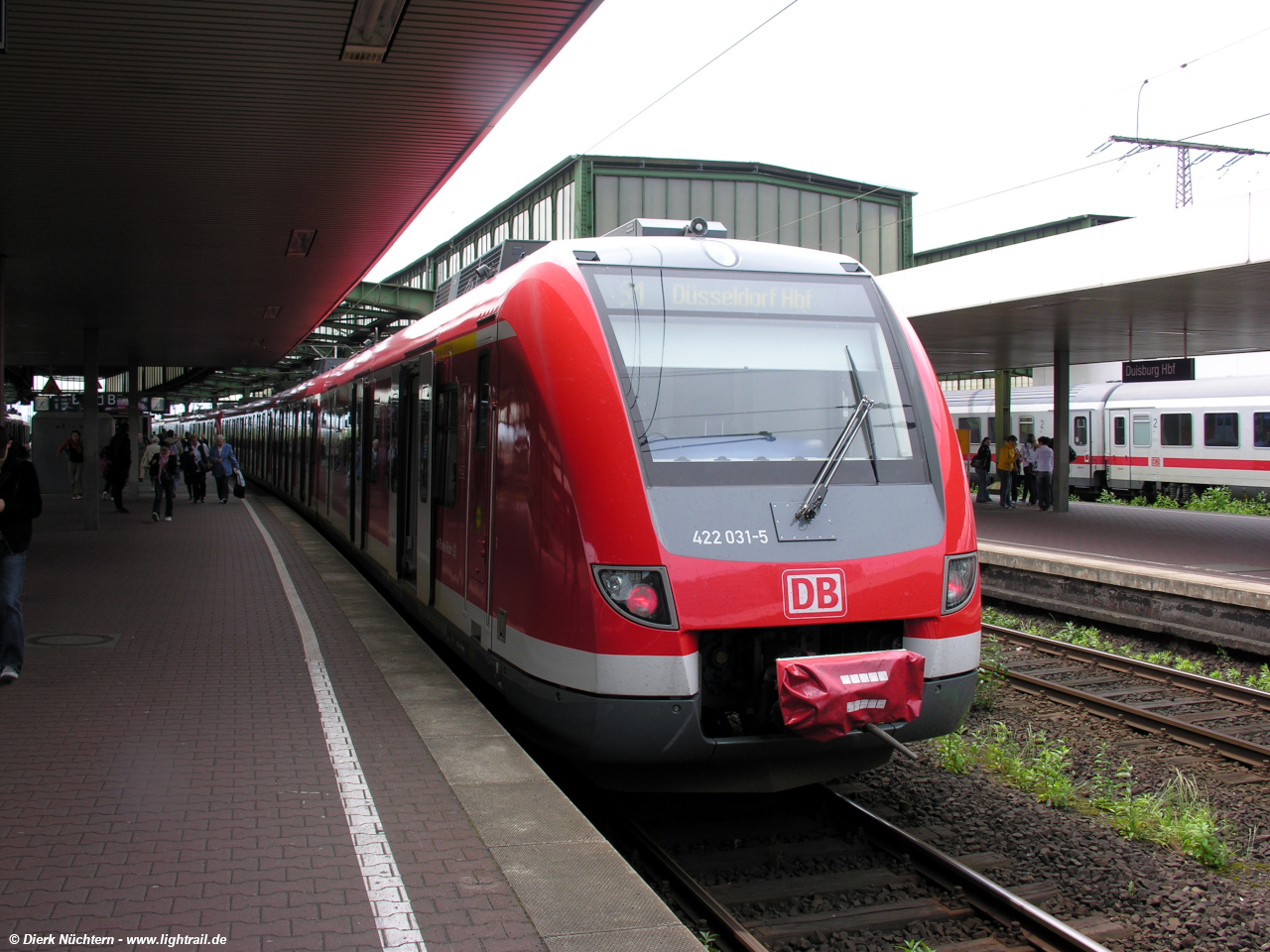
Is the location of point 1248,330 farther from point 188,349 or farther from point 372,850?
point 188,349

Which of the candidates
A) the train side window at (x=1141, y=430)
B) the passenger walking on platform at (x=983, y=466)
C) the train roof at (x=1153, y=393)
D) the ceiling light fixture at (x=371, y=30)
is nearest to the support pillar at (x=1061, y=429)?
the passenger walking on platform at (x=983, y=466)

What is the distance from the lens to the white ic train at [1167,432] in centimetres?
2697

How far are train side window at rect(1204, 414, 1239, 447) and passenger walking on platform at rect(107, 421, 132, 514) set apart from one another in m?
26.5

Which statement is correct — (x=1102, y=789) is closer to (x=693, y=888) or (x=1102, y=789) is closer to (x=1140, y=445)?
(x=693, y=888)

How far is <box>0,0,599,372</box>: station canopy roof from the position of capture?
6512mm

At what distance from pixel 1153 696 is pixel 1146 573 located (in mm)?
3588

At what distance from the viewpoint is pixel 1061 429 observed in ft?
75.8

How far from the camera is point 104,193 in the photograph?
34.4 ft

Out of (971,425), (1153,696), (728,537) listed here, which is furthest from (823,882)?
(971,425)

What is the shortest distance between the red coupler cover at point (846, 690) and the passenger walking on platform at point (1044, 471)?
Result: 20.2m

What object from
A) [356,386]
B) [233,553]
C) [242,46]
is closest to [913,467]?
Answer: [242,46]

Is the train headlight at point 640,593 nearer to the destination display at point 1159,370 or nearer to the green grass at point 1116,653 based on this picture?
the green grass at point 1116,653

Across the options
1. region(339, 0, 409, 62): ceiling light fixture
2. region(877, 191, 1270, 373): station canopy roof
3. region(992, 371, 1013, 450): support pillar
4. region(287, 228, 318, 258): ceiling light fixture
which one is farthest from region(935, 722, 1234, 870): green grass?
region(992, 371, 1013, 450): support pillar

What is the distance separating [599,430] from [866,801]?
2704 mm
